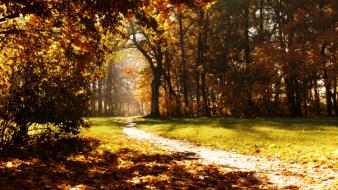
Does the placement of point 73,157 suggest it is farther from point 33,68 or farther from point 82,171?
point 33,68

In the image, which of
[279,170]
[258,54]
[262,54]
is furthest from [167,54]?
[279,170]

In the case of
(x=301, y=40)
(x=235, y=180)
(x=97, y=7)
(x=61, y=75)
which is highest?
(x=301, y=40)

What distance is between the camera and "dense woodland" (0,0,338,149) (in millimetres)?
12094

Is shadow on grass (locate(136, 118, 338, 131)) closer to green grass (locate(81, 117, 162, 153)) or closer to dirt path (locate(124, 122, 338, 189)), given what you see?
green grass (locate(81, 117, 162, 153))

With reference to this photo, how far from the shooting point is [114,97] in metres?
84.9

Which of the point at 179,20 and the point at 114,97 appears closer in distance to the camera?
the point at 179,20

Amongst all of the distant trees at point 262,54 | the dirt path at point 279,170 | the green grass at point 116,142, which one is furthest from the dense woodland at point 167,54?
the dirt path at point 279,170

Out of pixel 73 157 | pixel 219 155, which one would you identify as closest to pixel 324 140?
pixel 219 155

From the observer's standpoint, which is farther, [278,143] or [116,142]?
[116,142]

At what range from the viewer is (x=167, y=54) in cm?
5128

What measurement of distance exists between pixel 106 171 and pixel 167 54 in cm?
4188

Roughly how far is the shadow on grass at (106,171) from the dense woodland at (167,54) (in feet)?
5.32

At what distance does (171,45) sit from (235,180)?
43.6 meters

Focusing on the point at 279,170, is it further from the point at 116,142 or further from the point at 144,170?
the point at 116,142
